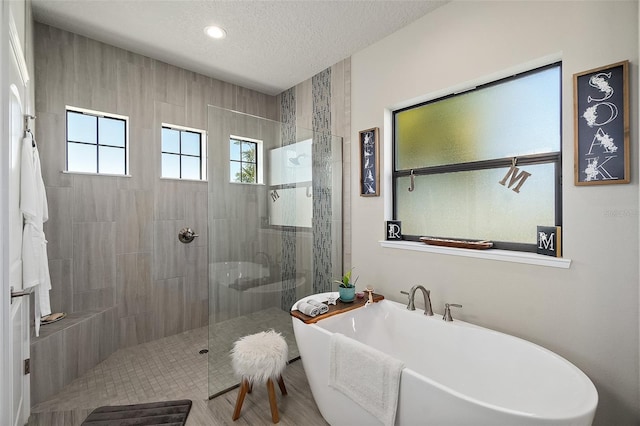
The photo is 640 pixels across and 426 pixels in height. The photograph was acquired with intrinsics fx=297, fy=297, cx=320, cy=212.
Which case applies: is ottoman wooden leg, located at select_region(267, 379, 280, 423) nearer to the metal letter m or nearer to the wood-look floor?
the wood-look floor

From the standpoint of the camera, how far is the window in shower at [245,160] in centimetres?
219

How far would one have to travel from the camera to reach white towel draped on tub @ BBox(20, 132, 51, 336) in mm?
1698

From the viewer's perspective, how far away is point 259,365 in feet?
6.23

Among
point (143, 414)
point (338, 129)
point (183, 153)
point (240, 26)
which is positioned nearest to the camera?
point (143, 414)

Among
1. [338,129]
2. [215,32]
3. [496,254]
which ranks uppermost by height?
[215,32]

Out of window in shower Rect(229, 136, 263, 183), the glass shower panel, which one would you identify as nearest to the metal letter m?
the glass shower panel

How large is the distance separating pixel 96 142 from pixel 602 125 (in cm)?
379

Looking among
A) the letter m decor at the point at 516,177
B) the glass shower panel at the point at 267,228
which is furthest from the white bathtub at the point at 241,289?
the letter m decor at the point at 516,177

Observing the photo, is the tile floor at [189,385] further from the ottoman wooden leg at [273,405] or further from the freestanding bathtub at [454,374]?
the freestanding bathtub at [454,374]

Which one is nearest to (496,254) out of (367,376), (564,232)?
(564,232)

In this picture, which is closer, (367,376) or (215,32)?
(367,376)

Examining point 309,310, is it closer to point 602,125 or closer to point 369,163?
point 369,163

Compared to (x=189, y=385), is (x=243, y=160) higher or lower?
higher

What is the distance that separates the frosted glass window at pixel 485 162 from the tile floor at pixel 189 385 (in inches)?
61.4
